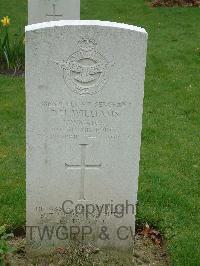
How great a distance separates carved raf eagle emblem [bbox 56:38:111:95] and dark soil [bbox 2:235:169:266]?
1309 mm

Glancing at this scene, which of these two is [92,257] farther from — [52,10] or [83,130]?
[52,10]

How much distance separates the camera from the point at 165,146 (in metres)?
6.92

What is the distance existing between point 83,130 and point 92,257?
1.05m

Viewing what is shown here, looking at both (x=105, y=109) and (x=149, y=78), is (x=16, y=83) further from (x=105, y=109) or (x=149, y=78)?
(x=105, y=109)

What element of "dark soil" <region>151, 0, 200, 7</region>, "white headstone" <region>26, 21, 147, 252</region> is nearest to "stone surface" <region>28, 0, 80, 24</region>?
"white headstone" <region>26, 21, 147, 252</region>

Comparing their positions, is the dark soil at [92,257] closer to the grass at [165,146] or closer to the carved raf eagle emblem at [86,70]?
the grass at [165,146]

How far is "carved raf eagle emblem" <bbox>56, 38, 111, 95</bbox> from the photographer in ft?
13.5

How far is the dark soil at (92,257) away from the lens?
4529mm

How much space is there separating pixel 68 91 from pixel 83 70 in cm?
19

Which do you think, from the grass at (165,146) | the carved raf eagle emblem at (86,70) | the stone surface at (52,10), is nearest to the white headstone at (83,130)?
the carved raf eagle emblem at (86,70)

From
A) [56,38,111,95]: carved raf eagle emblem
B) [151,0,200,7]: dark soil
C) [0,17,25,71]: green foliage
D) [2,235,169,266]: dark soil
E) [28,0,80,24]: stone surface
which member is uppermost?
[151,0,200,7]: dark soil

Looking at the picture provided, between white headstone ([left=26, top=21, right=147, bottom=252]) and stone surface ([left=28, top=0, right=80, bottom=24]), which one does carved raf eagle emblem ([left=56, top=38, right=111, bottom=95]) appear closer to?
white headstone ([left=26, top=21, right=147, bottom=252])

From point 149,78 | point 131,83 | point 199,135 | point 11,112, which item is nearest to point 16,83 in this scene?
point 11,112

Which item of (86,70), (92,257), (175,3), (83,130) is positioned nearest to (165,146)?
(92,257)
